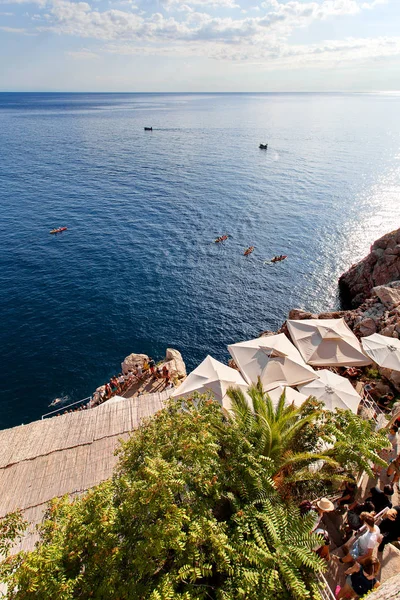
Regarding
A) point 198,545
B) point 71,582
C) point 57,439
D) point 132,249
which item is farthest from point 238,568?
point 132,249

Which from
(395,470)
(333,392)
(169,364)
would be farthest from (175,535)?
(169,364)

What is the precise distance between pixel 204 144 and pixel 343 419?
123m

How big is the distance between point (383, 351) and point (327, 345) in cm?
317

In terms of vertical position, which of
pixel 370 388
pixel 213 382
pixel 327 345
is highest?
pixel 213 382

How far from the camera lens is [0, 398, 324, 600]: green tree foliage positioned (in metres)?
6.34

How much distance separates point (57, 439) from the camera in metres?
15.3

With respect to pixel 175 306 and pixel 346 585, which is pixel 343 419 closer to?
pixel 346 585

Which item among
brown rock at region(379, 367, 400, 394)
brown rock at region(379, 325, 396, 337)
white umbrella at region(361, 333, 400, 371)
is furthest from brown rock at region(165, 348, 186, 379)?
brown rock at region(379, 325, 396, 337)

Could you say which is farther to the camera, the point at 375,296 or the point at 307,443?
the point at 375,296

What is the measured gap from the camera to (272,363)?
759 inches

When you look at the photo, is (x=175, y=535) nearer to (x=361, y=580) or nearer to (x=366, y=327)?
(x=361, y=580)

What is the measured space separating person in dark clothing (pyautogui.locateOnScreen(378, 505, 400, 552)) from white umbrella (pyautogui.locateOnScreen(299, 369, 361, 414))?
259 inches

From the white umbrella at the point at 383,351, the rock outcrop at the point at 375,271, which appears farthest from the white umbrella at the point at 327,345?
the rock outcrop at the point at 375,271

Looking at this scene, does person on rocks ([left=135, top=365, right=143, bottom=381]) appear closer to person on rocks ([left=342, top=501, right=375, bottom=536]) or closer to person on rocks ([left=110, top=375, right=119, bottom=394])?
person on rocks ([left=110, top=375, right=119, bottom=394])
